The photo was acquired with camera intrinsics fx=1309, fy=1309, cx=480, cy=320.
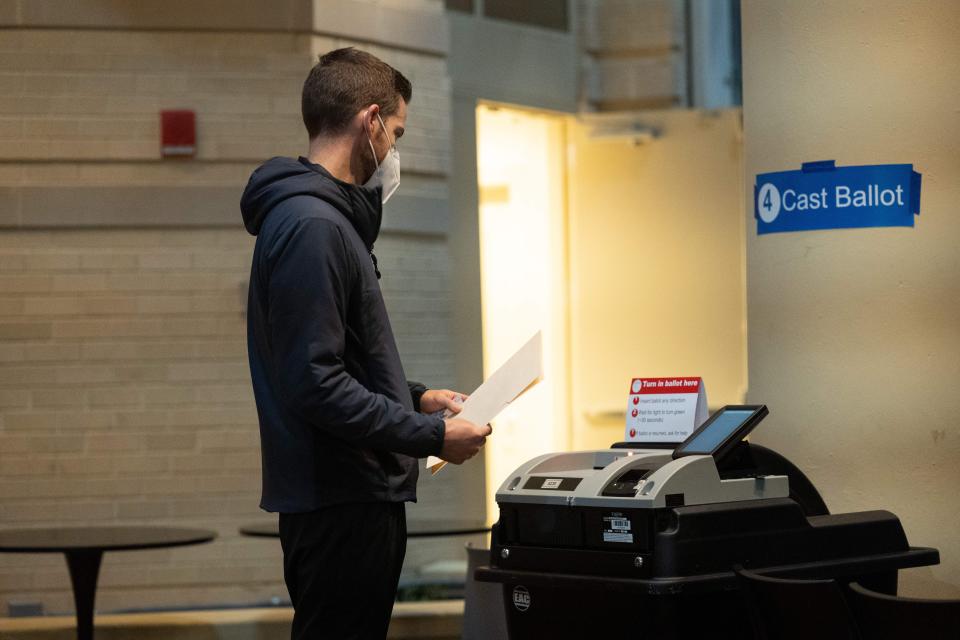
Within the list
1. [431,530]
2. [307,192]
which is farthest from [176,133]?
[307,192]

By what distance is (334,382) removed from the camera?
243 centimetres

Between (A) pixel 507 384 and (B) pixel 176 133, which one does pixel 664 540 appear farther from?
(B) pixel 176 133

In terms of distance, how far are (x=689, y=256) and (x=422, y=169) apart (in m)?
2.54

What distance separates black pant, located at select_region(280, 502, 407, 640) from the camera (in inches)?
98.7

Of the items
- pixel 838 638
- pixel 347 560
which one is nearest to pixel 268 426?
pixel 347 560

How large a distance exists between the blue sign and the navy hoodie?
1622 mm

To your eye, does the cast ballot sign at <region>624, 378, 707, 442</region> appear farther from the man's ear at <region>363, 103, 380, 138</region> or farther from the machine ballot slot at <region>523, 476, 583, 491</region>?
the man's ear at <region>363, 103, 380, 138</region>

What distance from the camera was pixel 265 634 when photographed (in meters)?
5.55

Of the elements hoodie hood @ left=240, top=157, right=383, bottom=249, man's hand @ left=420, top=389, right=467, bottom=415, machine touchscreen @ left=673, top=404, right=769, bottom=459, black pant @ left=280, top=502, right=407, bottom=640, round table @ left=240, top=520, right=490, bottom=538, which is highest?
hoodie hood @ left=240, top=157, right=383, bottom=249

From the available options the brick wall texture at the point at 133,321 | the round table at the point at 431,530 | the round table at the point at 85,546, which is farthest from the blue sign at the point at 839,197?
the brick wall texture at the point at 133,321

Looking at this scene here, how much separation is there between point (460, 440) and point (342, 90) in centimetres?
74

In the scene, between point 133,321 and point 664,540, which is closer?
point 664,540

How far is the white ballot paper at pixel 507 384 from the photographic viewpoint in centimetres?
264

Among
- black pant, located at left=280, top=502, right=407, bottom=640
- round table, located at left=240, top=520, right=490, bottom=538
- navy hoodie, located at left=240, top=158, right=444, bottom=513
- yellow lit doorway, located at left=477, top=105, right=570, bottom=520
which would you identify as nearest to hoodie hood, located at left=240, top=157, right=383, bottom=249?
navy hoodie, located at left=240, top=158, right=444, bottom=513
